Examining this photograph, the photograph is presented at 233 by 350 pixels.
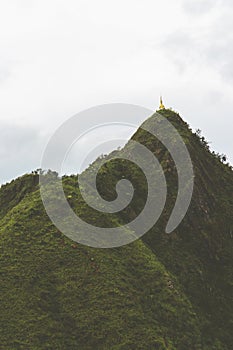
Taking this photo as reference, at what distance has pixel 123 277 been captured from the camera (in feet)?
73.5

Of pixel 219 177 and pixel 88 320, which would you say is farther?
pixel 219 177

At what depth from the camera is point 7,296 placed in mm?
21156

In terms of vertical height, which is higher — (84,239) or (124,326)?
(84,239)

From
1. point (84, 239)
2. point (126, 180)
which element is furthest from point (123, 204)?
point (84, 239)

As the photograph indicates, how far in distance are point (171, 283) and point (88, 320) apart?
4.43 meters

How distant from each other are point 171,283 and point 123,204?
5.67 metres

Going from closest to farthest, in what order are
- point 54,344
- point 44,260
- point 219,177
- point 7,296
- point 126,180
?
point 54,344 → point 7,296 → point 44,260 → point 126,180 → point 219,177

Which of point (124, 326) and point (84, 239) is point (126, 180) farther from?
point (124, 326)

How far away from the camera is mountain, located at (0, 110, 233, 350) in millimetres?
20125

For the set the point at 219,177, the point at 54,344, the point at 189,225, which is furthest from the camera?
the point at 219,177

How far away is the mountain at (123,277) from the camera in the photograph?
2012 cm

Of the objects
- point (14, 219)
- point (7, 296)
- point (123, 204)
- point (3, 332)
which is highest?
point (14, 219)

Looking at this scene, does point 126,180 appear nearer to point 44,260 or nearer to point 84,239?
point 84,239

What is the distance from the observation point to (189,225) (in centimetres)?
2678
